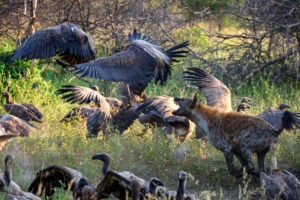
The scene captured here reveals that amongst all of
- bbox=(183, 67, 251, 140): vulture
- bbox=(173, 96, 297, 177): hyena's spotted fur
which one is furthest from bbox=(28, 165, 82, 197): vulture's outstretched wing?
bbox=(183, 67, 251, 140): vulture

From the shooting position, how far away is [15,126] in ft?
23.4

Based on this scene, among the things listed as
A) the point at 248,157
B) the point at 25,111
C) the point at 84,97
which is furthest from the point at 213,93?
the point at 25,111

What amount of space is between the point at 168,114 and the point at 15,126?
7.60ft

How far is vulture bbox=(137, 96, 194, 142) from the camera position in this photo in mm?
6840

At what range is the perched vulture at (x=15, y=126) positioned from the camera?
700 cm

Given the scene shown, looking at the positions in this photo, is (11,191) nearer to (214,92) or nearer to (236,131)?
(236,131)

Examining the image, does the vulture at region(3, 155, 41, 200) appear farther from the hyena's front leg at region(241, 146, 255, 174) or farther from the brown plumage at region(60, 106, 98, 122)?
the brown plumage at region(60, 106, 98, 122)

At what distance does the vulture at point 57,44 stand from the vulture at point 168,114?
1.40 metres

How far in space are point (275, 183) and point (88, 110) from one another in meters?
3.93

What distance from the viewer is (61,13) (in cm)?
1218

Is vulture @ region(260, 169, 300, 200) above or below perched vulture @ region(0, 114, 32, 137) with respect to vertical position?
below

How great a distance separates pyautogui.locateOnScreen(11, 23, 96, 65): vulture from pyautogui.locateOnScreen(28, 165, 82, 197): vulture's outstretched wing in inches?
102

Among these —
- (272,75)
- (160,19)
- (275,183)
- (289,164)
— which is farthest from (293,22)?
(275,183)

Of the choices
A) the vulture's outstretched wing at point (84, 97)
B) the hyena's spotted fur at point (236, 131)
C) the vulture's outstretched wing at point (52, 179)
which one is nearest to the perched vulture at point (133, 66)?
the vulture's outstretched wing at point (84, 97)
